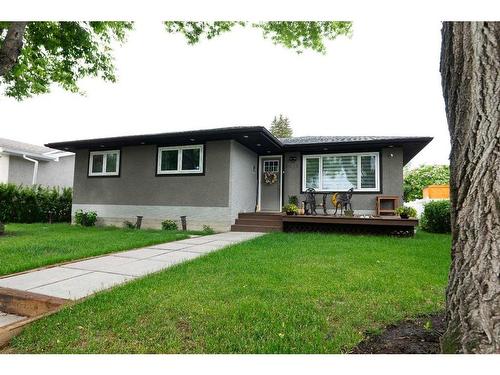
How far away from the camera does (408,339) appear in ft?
6.17

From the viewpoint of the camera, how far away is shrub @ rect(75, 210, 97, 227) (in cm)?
1033

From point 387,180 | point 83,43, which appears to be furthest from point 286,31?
point 83,43

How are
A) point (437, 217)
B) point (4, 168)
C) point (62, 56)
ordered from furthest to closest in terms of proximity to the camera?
point (4, 168) → point (437, 217) → point (62, 56)

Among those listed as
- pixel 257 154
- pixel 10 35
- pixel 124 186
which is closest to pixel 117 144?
pixel 124 186

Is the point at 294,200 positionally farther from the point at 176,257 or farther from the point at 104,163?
the point at 104,163

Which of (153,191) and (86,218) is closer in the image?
(153,191)

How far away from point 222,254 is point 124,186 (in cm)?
693

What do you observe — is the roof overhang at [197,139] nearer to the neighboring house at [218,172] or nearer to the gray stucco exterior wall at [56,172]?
the neighboring house at [218,172]

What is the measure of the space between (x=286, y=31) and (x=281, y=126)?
1589 inches

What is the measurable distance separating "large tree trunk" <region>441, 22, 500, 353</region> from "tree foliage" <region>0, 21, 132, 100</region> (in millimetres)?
8558

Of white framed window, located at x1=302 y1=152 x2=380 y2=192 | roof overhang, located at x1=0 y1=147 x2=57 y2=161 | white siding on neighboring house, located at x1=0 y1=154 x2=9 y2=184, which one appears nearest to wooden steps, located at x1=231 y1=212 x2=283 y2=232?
white framed window, located at x1=302 y1=152 x2=380 y2=192

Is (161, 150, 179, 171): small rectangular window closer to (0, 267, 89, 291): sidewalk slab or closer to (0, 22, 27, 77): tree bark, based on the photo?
(0, 22, 27, 77): tree bark

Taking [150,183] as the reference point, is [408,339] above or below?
below

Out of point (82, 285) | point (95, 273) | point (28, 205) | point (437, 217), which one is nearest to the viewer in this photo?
point (82, 285)
